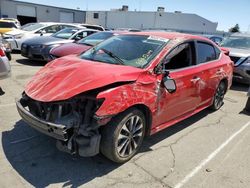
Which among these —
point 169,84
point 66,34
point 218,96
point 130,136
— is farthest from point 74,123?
point 66,34

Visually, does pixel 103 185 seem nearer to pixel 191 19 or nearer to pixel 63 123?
pixel 63 123

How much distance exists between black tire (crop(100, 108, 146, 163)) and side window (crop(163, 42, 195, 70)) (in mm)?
1004

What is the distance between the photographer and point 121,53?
4.14m

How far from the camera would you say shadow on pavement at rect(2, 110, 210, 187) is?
312 cm

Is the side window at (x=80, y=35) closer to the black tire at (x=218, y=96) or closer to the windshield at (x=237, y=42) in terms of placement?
the windshield at (x=237, y=42)

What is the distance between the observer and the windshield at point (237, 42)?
10.4 m

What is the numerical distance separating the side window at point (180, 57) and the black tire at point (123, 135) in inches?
39.5

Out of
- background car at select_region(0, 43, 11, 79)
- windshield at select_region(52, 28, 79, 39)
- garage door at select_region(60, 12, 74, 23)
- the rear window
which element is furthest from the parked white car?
garage door at select_region(60, 12, 74, 23)

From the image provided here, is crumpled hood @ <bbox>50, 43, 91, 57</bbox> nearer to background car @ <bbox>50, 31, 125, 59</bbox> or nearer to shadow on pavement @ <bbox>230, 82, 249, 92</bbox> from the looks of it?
background car @ <bbox>50, 31, 125, 59</bbox>


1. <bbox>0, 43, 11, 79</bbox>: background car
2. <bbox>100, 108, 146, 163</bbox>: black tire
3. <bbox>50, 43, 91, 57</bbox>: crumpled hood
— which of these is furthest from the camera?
<bbox>50, 43, 91, 57</bbox>: crumpled hood

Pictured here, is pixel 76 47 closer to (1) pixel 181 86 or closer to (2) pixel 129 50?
(2) pixel 129 50

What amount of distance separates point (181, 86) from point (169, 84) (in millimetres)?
408

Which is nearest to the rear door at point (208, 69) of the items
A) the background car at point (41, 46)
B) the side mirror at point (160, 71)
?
the side mirror at point (160, 71)

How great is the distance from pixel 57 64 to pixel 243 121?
403 cm
